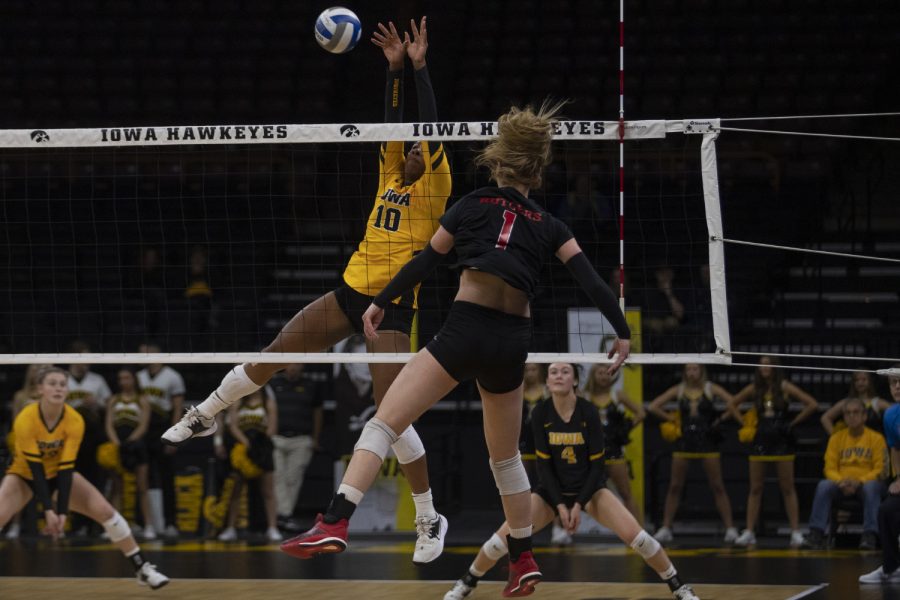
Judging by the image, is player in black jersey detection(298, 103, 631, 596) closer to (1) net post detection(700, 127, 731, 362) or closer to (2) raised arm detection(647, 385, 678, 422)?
(1) net post detection(700, 127, 731, 362)

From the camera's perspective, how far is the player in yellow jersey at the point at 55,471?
926cm

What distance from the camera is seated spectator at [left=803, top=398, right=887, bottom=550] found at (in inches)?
Result: 475

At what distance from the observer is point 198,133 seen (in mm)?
7875

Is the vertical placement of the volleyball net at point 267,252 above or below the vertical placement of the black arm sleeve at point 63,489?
above

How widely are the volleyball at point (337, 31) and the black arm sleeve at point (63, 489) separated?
3.66 meters

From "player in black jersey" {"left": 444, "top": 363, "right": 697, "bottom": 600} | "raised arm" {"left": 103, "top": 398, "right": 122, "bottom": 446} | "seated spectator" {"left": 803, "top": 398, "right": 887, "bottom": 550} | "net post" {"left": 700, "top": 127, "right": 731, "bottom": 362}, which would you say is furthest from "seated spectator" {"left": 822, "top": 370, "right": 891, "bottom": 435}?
"raised arm" {"left": 103, "top": 398, "right": 122, "bottom": 446}

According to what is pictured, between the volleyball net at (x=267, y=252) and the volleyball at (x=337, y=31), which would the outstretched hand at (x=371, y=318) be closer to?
the volleyball at (x=337, y=31)

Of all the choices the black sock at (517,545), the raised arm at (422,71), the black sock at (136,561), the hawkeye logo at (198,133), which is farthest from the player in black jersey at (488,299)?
the black sock at (136,561)

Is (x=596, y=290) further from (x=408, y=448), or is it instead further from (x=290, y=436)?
(x=290, y=436)

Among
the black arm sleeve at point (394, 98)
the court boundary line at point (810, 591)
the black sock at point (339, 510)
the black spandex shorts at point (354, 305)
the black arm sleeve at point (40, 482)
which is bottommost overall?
the court boundary line at point (810, 591)

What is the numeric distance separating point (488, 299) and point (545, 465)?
341cm

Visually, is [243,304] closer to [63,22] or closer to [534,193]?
[534,193]

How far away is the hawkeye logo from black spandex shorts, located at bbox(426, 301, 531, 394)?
242cm

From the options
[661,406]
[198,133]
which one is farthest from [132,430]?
[198,133]
